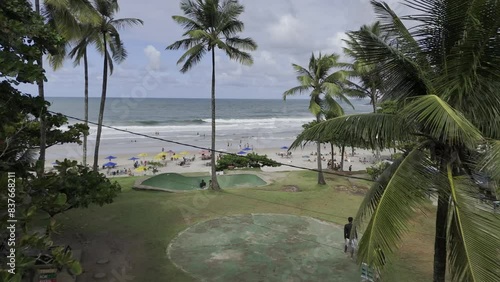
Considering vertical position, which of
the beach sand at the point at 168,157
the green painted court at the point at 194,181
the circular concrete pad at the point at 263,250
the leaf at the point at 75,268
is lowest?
the circular concrete pad at the point at 263,250

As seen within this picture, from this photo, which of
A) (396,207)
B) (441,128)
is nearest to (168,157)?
(396,207)

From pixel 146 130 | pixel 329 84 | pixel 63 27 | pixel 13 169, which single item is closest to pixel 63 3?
pixel 63 27

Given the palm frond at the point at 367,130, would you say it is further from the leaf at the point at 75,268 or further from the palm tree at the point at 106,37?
the palm tree at the point at 106,37

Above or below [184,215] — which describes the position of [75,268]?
above

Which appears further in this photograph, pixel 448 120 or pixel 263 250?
pixel 263 250

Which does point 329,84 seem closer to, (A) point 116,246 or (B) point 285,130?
(A) point 116,246

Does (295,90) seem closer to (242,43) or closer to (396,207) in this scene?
(242,43)

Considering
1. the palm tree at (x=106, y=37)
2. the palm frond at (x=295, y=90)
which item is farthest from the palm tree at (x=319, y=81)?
the palm tree at (x=106, y=37)
